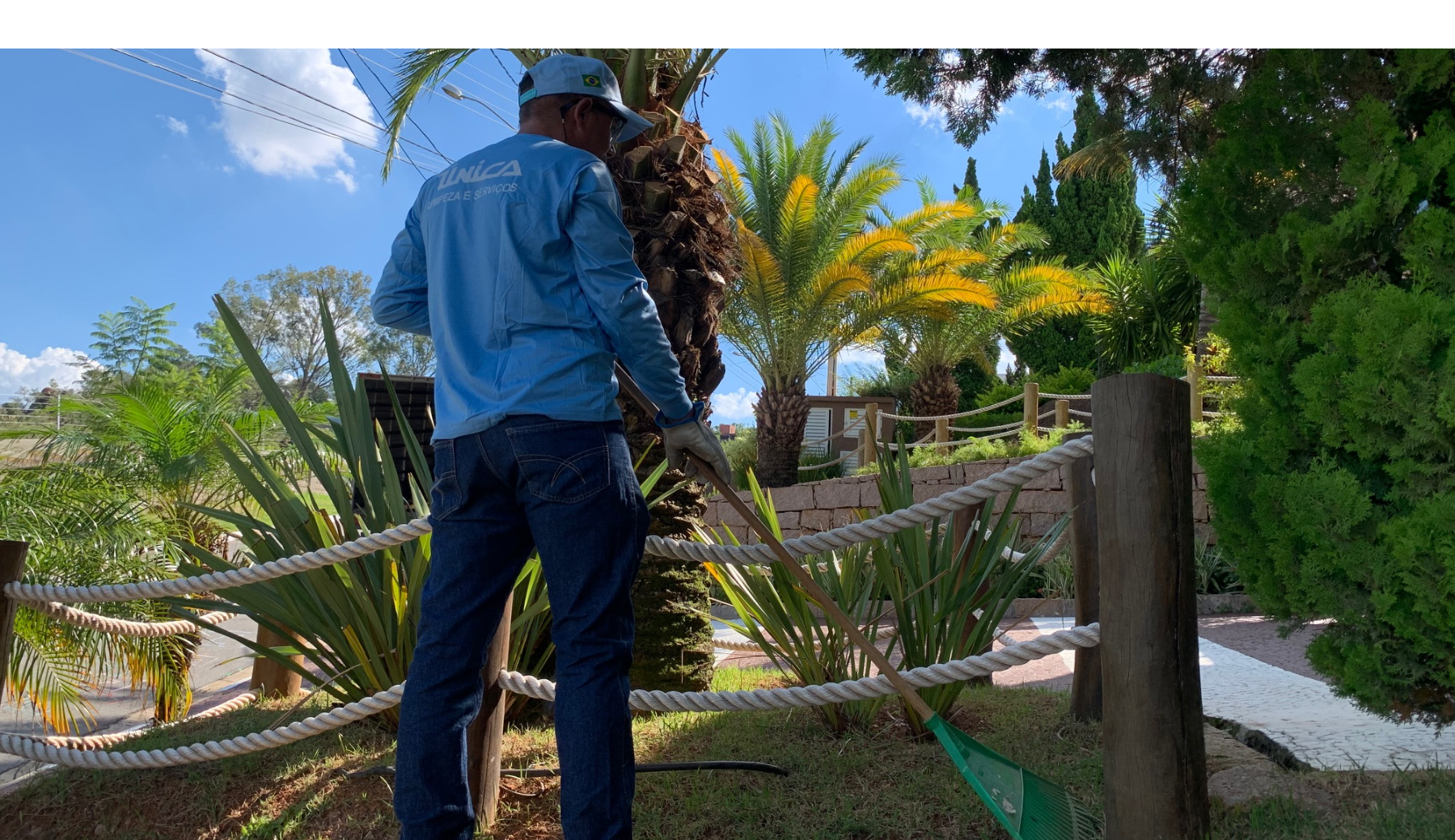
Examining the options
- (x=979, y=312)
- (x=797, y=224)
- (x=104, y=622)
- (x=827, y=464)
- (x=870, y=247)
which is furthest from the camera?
(x=979, y=312)

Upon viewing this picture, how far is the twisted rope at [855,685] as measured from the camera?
2131mm

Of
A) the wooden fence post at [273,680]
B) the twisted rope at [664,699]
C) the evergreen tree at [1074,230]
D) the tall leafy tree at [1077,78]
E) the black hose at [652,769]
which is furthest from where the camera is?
the evergreen tree at [1074,230]

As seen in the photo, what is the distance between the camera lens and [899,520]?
7.37ft

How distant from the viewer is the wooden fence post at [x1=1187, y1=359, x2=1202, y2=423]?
392 inches

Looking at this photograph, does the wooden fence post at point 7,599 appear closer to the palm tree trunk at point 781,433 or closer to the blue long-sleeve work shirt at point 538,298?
the blue long-sleeve work shirt at point 538,298

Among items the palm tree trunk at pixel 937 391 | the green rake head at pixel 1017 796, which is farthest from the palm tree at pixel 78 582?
the palm tree trunk at pixel 937 391

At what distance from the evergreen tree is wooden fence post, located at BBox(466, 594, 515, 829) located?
22614mm

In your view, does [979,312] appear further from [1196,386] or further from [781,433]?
[1196,386]

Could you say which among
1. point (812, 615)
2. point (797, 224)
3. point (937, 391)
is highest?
point (797, 224)

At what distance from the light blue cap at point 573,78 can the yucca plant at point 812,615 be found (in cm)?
131

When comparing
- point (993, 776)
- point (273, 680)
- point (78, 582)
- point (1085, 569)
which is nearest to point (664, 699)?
point (993, 776)

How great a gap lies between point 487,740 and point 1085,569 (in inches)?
76.5

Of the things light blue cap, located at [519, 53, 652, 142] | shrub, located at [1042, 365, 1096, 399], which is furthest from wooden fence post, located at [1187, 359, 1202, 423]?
light blue cap, located at [519, 53, 652, 142]

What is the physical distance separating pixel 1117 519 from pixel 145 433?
825 centimetres
